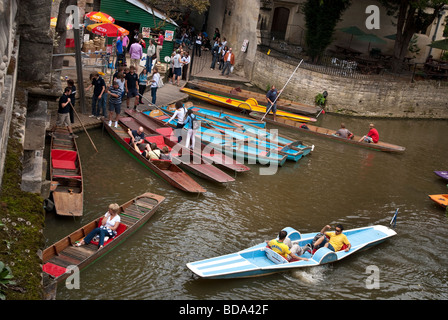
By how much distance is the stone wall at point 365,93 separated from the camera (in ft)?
86.2

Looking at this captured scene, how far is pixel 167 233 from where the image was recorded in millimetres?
12219

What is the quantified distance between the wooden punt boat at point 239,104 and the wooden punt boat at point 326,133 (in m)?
0.51

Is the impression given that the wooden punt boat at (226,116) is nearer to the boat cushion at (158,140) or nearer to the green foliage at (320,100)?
the boat cushion at (158,140)

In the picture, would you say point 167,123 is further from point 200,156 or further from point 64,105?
point 64,105

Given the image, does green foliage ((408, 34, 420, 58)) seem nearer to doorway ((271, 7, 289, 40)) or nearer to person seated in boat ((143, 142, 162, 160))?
doorway ((271, 7, 289, 40))

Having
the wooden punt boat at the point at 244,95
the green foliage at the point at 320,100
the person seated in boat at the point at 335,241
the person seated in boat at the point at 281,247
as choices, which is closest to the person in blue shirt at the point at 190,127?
the person seated in boat at the point at 335,241

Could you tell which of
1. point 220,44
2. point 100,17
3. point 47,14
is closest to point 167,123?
point 100,17

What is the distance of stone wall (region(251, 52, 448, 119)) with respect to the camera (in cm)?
2628

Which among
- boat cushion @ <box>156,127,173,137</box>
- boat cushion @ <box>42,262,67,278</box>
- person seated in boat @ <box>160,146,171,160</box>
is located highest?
boat cushion @ <box>156,127,173,137</box>

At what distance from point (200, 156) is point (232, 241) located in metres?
4.49

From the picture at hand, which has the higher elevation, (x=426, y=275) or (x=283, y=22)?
(x=283, y=22)

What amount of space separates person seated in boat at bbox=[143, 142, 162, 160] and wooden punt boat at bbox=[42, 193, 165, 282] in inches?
101

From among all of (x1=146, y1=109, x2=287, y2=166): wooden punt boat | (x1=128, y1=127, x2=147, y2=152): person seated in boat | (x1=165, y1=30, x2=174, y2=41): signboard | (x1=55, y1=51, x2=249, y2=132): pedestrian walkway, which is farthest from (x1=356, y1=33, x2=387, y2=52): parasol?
(x1=128, y1=127, x2=147, y2=152): person seated in boat

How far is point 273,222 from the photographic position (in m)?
13.6
